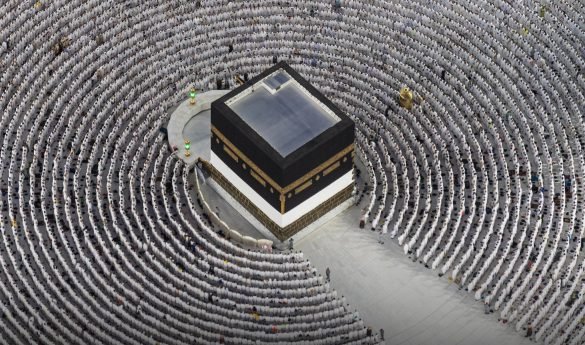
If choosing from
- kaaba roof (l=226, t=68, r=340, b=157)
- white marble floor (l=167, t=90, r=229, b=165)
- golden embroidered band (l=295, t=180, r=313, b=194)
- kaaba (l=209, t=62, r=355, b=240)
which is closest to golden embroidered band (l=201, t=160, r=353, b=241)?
kaaba (l=209, t=62, r=355, b=240)

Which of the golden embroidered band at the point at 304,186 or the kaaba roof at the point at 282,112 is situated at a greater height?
the kaaba roof at the point at 282,112

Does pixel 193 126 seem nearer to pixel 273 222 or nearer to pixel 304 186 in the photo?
pixel 273 222

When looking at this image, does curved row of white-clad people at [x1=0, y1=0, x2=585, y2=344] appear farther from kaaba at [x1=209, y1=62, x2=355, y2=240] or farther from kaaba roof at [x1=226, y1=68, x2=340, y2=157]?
kaaba roof at [x1=226, y1=68, x2=340, y2=157]

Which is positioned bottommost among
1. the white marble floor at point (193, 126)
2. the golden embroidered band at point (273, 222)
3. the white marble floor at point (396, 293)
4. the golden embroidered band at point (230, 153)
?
the white marble floor at point (396, 293)

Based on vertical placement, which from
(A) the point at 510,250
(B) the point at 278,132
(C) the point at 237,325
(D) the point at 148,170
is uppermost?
(D) the point at 148,170

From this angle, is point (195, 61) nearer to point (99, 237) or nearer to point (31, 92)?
point (31, 92)

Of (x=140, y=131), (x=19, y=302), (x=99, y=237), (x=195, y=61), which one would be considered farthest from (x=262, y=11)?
(x=19, y=302)

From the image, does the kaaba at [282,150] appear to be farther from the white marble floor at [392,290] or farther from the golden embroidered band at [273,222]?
the white marble floor at [392,290]

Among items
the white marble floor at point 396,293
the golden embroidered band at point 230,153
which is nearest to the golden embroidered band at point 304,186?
the white marble floor at point 396,293
